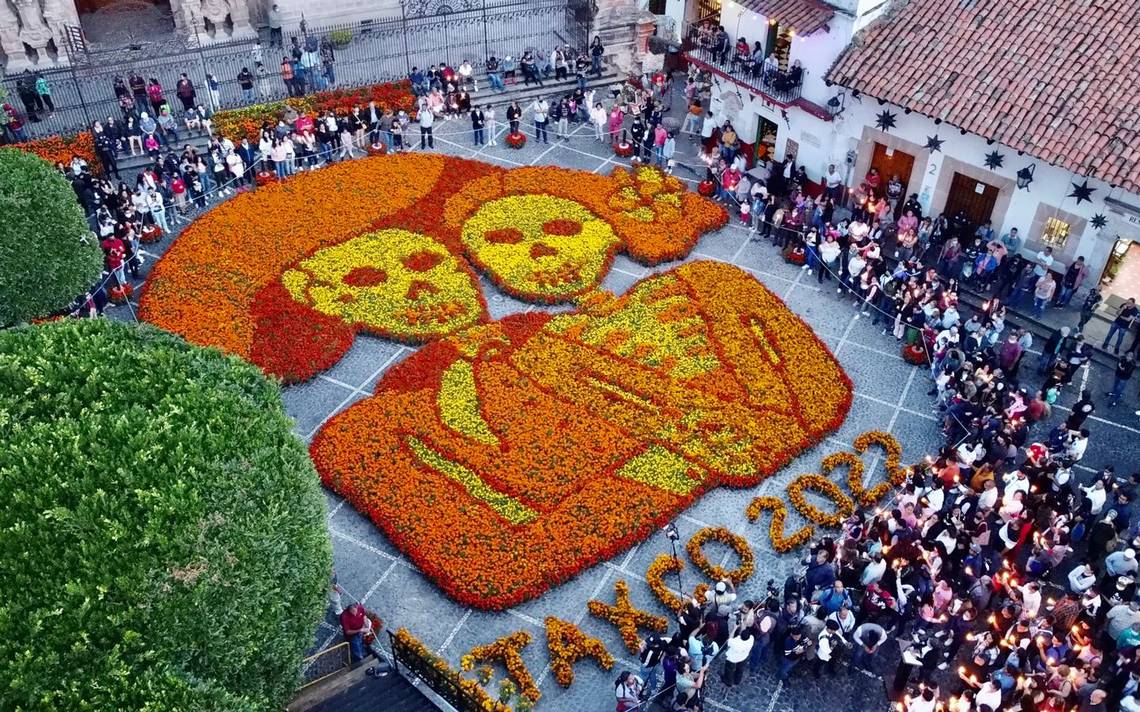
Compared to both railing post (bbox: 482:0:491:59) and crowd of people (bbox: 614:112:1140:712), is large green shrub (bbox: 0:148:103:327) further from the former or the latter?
railing post (bbox: 482:0:491:59)

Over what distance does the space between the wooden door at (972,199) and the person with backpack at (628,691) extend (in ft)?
65.5

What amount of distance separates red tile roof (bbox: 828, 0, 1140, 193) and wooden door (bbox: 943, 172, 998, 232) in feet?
8.55

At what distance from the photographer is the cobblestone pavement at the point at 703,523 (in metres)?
19.2

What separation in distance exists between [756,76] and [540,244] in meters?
9.90

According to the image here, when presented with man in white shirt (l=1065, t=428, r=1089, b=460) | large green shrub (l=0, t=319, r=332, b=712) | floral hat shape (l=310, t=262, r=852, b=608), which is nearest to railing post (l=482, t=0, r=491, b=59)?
floral hat shape (l=310, t=262, r=852, b=608)

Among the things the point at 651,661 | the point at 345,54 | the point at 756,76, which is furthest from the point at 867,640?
the point at 345,54

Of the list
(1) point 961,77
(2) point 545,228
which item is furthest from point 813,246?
(2) point 545,228

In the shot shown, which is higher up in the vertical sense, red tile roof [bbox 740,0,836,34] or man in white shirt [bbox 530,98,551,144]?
red tile roof [bbox 740,0,836,34]

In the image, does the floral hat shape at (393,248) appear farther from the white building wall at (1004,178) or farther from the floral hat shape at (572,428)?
the white building wall at (1004,178)

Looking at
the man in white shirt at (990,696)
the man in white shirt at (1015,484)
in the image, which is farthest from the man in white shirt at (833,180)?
the man in white shirt at (990,696)

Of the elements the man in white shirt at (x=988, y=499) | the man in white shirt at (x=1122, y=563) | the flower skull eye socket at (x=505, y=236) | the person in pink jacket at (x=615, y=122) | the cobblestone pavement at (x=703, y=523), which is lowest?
the cobblestone pavement at (x=703, y=523)

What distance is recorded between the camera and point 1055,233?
95.3 ft

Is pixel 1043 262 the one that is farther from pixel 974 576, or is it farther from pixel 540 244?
pixel 540 244

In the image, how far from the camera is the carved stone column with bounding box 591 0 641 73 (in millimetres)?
41062
